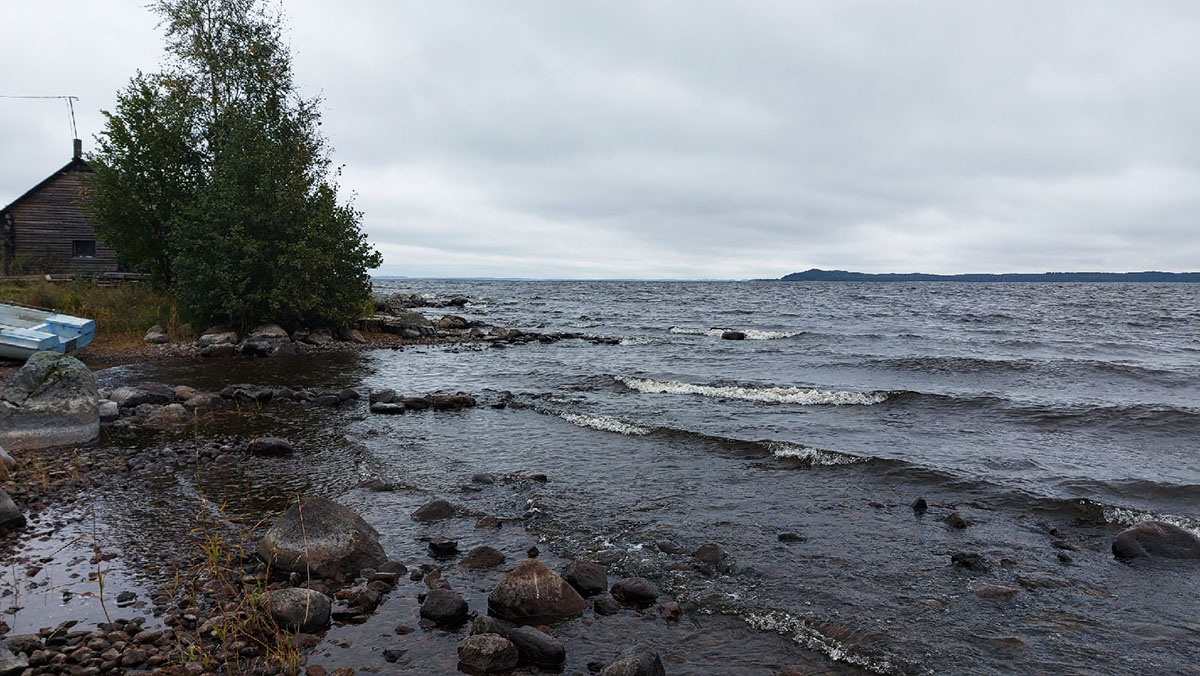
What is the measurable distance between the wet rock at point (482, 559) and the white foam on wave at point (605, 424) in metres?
7.18

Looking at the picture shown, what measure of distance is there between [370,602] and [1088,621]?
23.9ft

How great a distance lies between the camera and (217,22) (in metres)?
34.0

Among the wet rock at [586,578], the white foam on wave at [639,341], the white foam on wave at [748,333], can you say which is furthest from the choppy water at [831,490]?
the white foam on wave at [748,333]

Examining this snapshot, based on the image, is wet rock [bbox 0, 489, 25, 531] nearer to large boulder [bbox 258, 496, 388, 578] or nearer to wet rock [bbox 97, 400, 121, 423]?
large boulder [bbox 258, 496, 388, 578]

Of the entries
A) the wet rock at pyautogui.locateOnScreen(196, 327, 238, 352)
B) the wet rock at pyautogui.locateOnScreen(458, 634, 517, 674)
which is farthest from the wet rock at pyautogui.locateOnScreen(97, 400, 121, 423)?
the wet rock at pyautogui.locateOnScreen(458, 634, 517, 674)

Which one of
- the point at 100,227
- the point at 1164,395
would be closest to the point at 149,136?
the point at 100,227

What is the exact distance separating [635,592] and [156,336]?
26.8 meters

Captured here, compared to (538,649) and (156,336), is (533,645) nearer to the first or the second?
(538,649)

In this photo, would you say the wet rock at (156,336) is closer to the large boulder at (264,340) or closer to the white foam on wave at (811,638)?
the large boulder at (264,340)

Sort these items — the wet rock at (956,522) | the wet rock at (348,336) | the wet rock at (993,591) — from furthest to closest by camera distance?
1. the wet rock at (348,336)
2. the wet rock at (956,522)
3. the wet rock at (993,591)

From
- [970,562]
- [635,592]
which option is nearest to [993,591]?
[970,562]

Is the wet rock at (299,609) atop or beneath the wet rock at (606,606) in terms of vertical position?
atop

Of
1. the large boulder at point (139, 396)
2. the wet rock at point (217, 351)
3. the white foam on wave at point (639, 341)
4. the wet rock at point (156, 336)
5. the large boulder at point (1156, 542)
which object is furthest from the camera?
Result: the white foam on wave at point (639, 341)

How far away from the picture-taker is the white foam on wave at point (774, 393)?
752 inches
